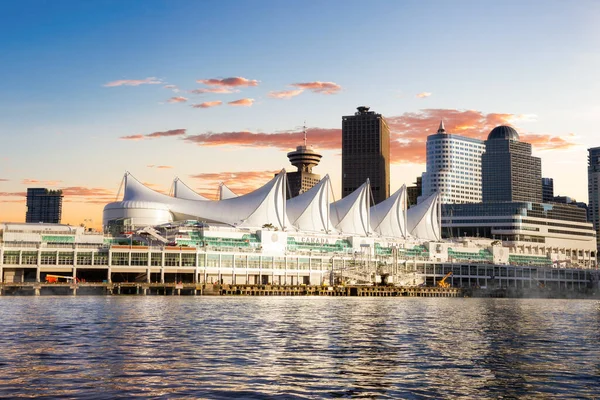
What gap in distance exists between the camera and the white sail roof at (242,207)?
511ft

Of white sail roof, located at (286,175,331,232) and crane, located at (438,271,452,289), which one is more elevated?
white sail roof, located at (286,175,331,232)

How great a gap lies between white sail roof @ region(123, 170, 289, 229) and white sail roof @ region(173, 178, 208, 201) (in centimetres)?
1520

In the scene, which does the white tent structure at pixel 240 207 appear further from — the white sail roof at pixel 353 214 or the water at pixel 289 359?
the water at pixel 289 359

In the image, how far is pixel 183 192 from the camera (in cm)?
17912

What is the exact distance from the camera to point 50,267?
123625 millimetres

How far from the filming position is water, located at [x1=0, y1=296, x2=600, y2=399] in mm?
26406

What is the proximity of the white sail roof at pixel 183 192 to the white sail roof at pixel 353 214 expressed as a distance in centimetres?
3059

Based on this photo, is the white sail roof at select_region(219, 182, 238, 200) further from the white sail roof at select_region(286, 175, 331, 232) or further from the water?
the water

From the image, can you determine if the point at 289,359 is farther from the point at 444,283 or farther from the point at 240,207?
the point at 444,283

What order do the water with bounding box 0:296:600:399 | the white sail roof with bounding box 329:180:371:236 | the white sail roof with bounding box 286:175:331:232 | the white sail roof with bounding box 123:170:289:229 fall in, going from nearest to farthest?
the water with bounding box 0:296:600:399 → the white sail roof with bounding box 123:170:289:229 → the white sail roof with bounding box 286:175:331:232 → the white sail roof with bounding box 329:180:371:236

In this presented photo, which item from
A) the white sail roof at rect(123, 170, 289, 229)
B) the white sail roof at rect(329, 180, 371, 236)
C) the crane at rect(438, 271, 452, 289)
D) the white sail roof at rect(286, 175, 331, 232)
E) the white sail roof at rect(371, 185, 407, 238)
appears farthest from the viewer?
the white sail roof at rect(371, 185, 407, 238)

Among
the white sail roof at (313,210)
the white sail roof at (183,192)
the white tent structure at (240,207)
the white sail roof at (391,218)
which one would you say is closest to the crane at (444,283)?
the white sail roof at (391,218)

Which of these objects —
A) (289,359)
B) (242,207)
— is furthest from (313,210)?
(289,359)

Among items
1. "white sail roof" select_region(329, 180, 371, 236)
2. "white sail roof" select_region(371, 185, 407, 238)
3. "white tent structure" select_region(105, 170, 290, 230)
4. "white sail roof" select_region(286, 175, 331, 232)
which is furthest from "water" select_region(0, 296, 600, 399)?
"white sail roof" select_region(371, 185, 407, 238)
